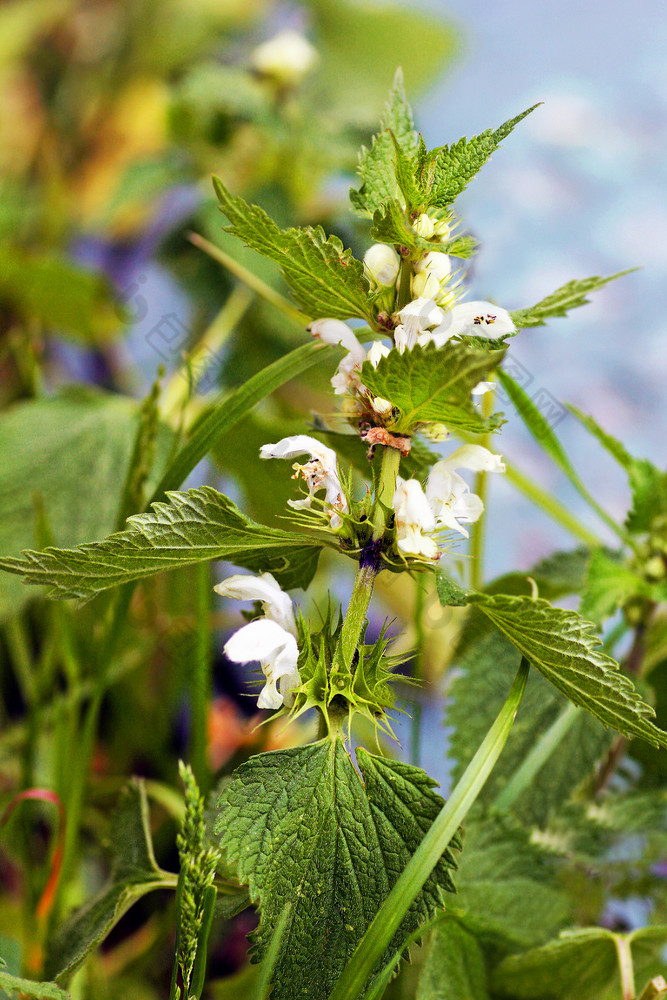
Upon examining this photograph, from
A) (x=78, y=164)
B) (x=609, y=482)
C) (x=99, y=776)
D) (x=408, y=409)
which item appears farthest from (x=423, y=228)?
(x=78, y=164)

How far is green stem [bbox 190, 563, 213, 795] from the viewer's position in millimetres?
272

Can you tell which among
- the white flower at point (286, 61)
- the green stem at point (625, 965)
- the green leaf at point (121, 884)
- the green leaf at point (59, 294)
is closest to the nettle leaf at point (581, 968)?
the green stem at point (625, 965)

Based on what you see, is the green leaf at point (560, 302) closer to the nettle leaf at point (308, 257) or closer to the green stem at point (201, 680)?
the nettle leaf at point (308, 257)

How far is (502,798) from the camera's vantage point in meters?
0.23

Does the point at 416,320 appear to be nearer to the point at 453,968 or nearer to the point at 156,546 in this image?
the point at 156,546

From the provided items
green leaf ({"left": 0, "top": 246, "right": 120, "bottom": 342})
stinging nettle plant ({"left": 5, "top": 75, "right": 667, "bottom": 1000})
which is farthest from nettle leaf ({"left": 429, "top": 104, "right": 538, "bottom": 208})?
green leaf ({"left": 0, "top": 246, "right": 120, "bottom": 342})

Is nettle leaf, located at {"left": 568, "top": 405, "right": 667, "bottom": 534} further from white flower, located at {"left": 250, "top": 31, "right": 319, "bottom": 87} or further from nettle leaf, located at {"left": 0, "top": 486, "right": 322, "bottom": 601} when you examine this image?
white flower, located at {"left": 250, "top": 31, "right": 319, "bottom": 87}

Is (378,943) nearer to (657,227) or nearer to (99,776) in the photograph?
(99,776)

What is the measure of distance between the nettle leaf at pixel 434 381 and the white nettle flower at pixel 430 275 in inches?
0.8

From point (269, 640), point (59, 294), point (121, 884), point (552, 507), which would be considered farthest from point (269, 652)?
point (59, 294)

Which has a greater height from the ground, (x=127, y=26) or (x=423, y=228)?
(x=127, y=26)

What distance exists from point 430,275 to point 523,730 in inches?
5.9

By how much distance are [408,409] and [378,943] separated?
104 mm

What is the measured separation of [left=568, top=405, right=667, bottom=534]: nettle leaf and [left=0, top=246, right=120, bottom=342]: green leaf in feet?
1.27
